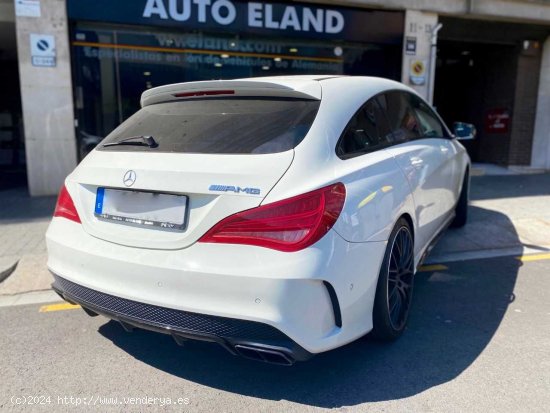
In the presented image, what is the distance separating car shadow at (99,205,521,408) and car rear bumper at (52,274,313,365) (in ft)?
1.41

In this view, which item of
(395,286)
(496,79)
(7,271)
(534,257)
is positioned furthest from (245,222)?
(496,79)

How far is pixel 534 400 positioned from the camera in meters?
2.59

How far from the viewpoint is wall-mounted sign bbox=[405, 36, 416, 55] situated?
33.2 ft

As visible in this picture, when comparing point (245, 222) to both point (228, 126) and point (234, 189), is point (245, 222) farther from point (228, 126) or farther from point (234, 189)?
Result: point (228, 126)

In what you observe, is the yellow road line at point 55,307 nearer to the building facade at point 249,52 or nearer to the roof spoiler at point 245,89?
the roof spoiler at point 245,89

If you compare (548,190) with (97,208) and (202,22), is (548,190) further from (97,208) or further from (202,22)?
(97,208)

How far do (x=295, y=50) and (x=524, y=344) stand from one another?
313 inches

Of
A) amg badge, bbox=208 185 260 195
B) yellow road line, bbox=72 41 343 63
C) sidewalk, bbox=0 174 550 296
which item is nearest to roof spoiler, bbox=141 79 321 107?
amg badge, bbox=208 185 260 195

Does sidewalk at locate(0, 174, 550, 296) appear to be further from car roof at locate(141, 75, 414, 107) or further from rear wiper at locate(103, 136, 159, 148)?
car roof at locate(141, 75, 414, 107)

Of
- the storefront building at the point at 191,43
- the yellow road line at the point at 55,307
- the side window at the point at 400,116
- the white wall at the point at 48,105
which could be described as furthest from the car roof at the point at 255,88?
the storefront building at the point at 191,43

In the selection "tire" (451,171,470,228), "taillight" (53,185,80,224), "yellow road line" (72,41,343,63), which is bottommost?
"tire" (451,171,470,228)

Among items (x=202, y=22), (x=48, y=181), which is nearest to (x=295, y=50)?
(x=202, y=22)

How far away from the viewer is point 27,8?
772 centimetres

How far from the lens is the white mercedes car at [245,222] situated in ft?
7.61
